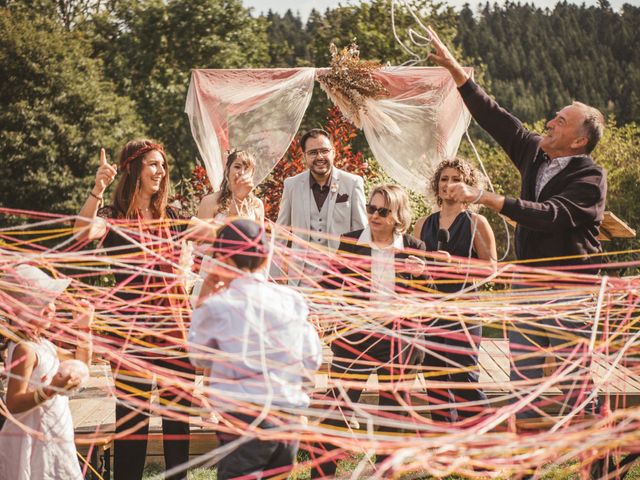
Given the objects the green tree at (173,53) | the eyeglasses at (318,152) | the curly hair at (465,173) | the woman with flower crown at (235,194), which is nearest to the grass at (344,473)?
the woman with flower crown at (235,194)

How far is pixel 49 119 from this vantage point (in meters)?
18.2

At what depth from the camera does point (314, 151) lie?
194 inches

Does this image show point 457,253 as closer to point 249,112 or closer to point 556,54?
point 249,112

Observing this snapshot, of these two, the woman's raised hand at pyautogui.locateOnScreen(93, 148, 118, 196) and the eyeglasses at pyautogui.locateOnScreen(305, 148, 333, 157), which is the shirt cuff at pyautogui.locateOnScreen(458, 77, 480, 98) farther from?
the woman's raised hand at pyautogui.locateOnScreen(93, 148, 118, 196)

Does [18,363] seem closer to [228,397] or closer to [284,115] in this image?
[228,397]

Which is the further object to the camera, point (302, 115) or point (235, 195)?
point (302, 115)

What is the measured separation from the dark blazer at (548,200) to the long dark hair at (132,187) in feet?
6.02

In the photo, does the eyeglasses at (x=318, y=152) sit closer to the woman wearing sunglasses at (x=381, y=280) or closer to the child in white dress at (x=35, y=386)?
the woman wearing sunglasses at (x=381, y=280)

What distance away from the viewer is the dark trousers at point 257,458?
278 cm

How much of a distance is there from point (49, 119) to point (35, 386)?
1645 centimetres

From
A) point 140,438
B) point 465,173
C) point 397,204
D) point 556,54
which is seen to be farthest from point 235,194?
point 556,54

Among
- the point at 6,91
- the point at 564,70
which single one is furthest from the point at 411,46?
the point at 564,70

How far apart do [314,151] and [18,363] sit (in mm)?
2470

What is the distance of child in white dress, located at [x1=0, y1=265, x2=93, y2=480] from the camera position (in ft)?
10.2
